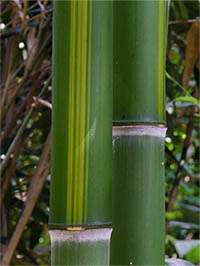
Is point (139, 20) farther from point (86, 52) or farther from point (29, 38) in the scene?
point (29, 38)

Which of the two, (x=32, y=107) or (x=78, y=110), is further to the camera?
(x=32, y=107)

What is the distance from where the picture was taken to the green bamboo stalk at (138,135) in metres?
0.43

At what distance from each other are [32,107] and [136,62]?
0.46 meters

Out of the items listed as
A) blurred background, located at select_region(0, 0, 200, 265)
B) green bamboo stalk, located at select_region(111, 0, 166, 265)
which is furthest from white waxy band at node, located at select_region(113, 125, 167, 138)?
blurred background, located at select_region(0, 0, 200, 265)

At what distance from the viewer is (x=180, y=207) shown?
4.80 feet

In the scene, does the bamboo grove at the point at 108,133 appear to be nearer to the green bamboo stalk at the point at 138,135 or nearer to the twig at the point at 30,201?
the green bamboo stalk at the point at 138,135

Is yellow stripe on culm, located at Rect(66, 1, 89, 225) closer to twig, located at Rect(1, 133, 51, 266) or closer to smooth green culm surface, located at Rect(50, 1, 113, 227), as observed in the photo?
smooth green culm surface, located at Rect(50, 1, 113, 227)

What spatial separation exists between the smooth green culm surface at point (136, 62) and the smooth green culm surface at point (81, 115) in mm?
31

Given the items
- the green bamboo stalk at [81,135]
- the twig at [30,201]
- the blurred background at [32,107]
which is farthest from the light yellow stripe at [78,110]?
the twig at [30,201]

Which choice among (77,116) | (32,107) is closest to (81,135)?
(77,116)

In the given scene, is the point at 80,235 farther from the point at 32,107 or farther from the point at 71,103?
the point at 32,107

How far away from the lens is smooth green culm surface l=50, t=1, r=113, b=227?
39 cm

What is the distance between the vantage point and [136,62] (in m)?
0.44

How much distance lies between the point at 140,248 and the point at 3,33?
0.60 meters
